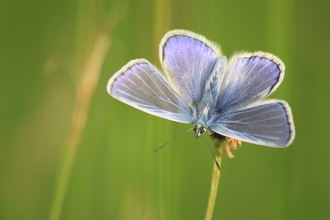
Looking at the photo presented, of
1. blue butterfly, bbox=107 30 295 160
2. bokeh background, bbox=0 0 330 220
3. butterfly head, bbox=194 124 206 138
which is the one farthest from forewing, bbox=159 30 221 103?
butterfly head, bbox=194 124 206 138

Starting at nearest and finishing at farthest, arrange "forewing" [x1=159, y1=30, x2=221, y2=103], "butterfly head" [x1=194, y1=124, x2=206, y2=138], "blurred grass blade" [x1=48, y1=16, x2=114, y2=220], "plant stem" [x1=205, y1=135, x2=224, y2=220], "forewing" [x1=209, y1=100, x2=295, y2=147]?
"plant stem" [x1=205, y1=135, x2=224, y2=220] < "forewing" [x1=209, y1=100, x2=295, y2=147] < "blurred grass blade" [x1=48, y1=16, x2=114, y2=220] < "butterfly head" [x1=194, y1=124, x2=206, y2=138] < "forewing" [x1=159, y1=30, x2=221, y2=103]

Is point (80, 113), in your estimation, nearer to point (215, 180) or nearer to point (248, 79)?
point (215, 180)

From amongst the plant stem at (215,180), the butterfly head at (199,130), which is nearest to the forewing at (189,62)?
the butterfly head at (199,130)

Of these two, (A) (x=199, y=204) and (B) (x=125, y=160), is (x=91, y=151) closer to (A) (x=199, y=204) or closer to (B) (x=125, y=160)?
(B) (x=125, y=160)

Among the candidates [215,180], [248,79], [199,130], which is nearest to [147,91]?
[199,130]

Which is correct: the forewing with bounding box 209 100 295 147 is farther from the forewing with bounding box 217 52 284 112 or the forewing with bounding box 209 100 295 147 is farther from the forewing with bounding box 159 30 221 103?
the forewing with bounding box 159 30 221 103

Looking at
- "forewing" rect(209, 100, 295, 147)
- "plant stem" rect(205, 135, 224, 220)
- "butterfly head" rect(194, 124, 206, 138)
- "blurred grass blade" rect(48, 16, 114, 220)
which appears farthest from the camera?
"butterfly head" rect(194, 124, 206, 138)
